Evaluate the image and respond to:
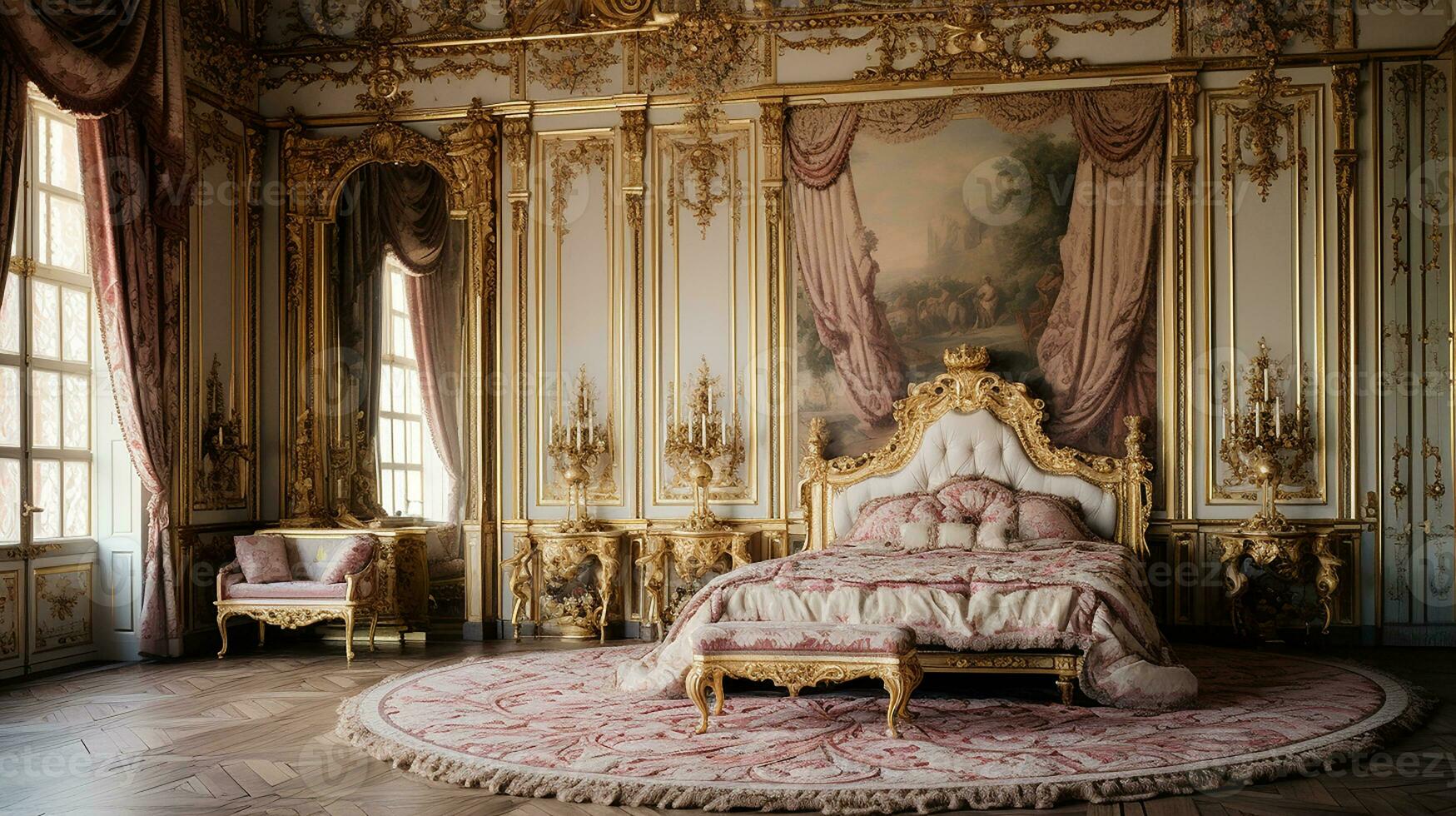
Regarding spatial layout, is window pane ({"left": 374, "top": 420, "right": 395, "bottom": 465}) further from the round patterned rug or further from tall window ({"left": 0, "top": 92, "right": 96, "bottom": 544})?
the round patterned rug

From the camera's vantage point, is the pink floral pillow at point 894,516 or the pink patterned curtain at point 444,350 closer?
the pink floral pillow at point 894,516

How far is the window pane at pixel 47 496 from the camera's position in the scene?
7.70 meters

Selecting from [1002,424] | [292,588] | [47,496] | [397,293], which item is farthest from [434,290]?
[1002,424]

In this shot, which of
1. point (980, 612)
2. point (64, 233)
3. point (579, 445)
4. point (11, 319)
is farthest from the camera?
point (579, 445)

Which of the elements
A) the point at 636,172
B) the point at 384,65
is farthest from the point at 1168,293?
the point at 384,65

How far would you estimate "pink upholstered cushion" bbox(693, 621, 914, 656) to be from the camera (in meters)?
5.33

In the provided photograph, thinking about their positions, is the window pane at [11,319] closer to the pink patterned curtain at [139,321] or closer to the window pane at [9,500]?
the pink patterned curtain at [139,321]

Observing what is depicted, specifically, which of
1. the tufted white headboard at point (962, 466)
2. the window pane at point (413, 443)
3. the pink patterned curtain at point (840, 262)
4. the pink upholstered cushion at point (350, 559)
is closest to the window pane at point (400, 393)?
the window pane at point (413, 443)

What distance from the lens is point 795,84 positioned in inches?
359

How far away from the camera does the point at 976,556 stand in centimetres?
739

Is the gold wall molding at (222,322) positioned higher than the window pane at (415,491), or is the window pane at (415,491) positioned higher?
the gold wall molding at (222,322)

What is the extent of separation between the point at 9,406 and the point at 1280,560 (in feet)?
26.1

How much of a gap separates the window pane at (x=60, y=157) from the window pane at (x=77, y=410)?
1248 mm

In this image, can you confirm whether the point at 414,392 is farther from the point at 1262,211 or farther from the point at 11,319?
the point at 1262,211
